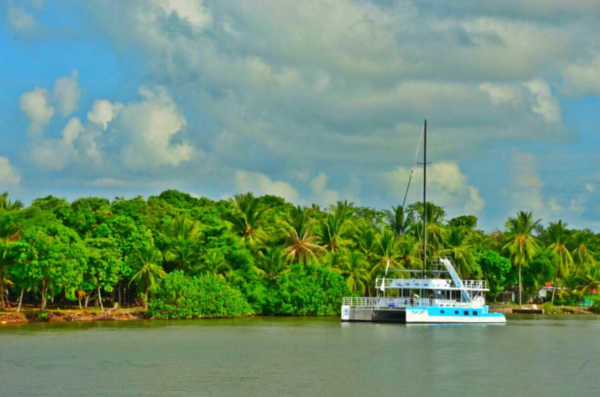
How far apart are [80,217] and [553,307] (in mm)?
52429

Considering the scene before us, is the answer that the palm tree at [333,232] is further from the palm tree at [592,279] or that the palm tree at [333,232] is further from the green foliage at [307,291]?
the palm tree at [592,279]

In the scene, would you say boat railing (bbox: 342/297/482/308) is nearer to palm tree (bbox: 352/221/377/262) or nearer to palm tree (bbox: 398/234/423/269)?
palm tree (bbox: 398/234/423/269)

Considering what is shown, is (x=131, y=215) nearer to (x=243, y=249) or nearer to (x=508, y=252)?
(x=243, y=249)

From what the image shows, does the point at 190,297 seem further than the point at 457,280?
Yes

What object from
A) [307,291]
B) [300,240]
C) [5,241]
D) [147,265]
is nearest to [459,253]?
[300,240]

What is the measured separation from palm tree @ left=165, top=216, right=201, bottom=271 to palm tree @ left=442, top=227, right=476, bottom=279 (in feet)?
92.4

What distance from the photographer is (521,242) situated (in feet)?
304

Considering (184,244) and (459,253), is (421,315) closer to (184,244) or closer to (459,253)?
(184,244)

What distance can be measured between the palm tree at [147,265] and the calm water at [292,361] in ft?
26.0

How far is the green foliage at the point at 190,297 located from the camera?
65125 millimetres

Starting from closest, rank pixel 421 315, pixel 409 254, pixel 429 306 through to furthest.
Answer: pixel 421 315, pixel 429 306, pixel 409 254

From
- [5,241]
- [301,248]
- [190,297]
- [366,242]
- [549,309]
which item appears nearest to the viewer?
[5,241]

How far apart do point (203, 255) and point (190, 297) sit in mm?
A: 5076

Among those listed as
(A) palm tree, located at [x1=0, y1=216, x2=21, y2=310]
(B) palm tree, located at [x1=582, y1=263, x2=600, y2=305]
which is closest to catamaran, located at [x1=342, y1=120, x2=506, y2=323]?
(A) palm tree, located at [x1=0, y1=216, x2=21, y2=310]
